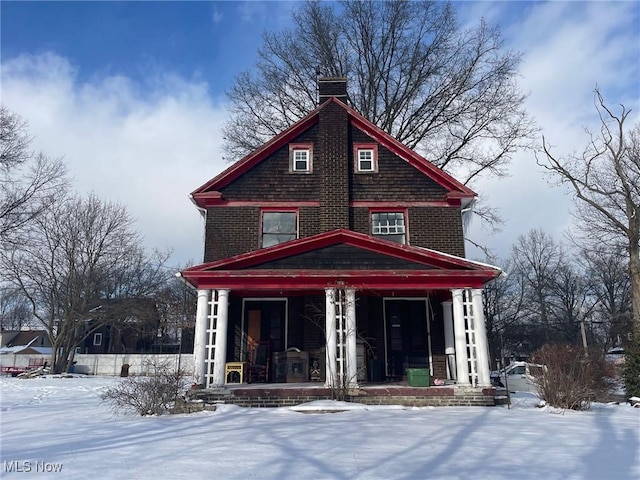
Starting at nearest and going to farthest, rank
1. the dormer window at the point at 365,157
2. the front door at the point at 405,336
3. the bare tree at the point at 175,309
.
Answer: the front door at the point at 405,336
the dormer window at the point at 365,157
the bare tree at the point at 175,309

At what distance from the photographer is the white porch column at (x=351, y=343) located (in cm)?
1151

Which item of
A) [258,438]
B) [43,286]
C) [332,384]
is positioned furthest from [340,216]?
[43,286]

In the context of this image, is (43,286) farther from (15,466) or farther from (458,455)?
(458,455)

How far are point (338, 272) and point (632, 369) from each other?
9610mm

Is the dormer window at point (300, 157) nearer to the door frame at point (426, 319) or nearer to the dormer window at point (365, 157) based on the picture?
the dormer window at point (365, 157)

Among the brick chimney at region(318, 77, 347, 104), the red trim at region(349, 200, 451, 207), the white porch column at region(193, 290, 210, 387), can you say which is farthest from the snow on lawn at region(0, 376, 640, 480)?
the brick chimney at region(318, 77, 347, 104)

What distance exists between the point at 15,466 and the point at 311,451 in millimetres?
3605

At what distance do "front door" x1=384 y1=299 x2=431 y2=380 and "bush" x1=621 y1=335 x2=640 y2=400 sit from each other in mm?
6016

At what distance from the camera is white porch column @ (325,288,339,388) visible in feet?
37.8

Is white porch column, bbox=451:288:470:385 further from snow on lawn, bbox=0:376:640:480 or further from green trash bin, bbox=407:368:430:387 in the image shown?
snow on lawn, bbox=0:376:640:480

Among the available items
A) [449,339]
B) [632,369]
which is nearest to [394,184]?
[449,339]

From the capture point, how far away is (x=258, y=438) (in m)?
7.11

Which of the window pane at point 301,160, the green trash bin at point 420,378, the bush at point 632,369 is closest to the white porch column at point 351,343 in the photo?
the green trash bin at point 420,378

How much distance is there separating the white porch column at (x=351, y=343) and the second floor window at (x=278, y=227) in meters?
3.68
